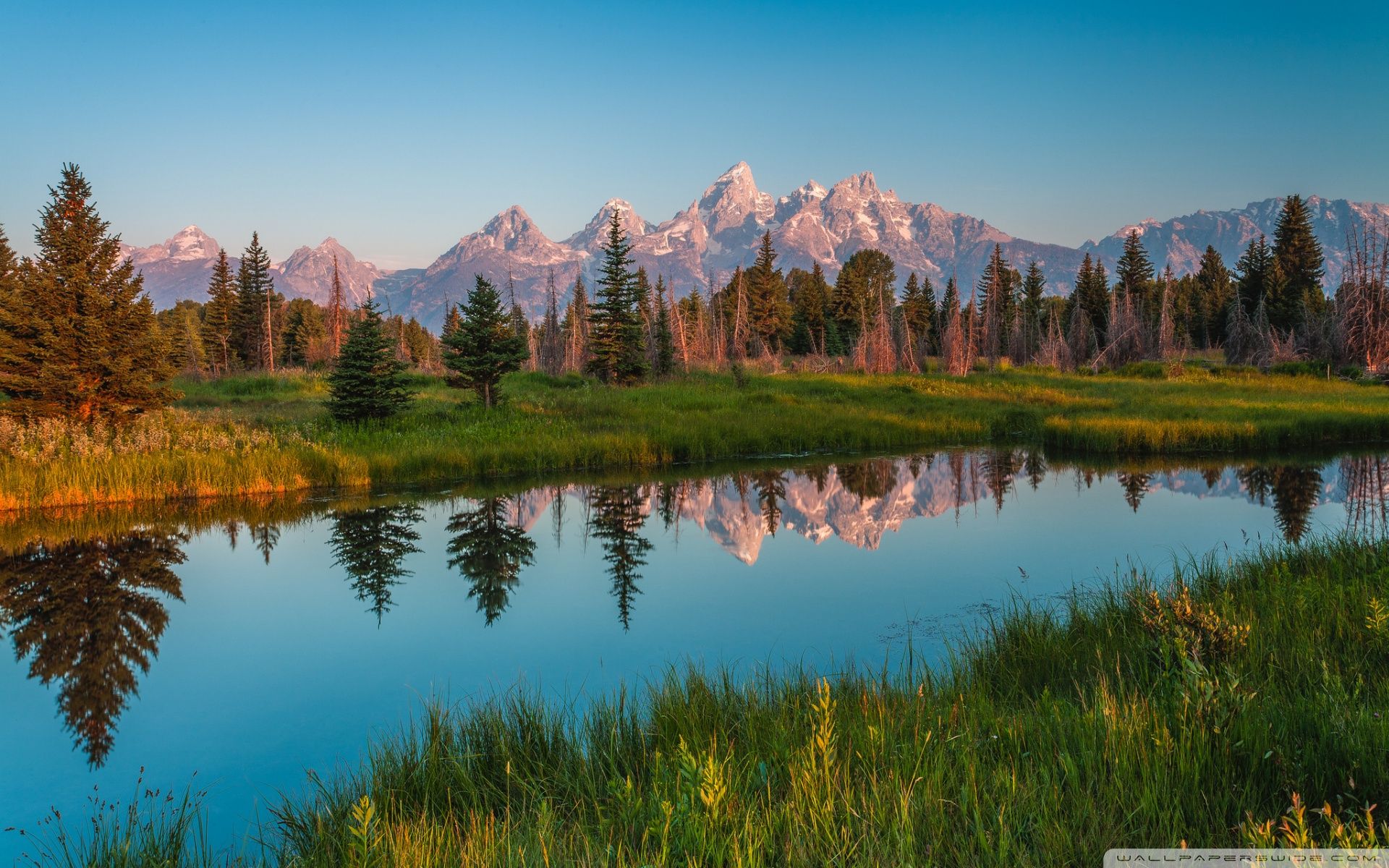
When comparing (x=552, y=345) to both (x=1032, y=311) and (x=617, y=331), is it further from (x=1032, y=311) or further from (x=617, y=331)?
(x=1032, y=311)

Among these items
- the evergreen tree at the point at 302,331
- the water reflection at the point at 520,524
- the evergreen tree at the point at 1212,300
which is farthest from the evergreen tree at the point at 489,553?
the evergreen tree at the point at 1212,300

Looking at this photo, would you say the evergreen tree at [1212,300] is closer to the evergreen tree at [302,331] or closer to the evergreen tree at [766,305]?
the evergreen tree at [766,305]

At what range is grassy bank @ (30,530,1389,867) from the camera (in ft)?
9.45

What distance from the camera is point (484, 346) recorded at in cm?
2253

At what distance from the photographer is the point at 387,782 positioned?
13.4ft

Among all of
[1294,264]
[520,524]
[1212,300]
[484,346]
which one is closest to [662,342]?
[484,346]

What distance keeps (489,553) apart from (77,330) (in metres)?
11.5

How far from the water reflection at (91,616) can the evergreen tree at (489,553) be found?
3.15 meters

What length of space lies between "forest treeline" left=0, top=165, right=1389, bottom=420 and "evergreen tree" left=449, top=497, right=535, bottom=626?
8.43m

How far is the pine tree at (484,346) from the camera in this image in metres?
22.2

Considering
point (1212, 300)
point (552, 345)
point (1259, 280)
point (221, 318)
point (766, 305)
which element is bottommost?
point (552, 345)

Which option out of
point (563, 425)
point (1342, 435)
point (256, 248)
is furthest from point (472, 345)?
point (256, 248)

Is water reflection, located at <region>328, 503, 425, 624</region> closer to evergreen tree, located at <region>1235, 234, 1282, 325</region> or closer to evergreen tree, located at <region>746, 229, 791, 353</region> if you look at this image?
evergreen tree, located at <region>746, 229, 791, 353</region>

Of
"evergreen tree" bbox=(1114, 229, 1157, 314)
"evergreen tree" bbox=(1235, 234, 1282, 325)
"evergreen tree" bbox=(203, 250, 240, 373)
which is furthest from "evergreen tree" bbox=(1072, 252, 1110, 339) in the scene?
"evergreen tree" bbox=(203, 250, 240, 373)
